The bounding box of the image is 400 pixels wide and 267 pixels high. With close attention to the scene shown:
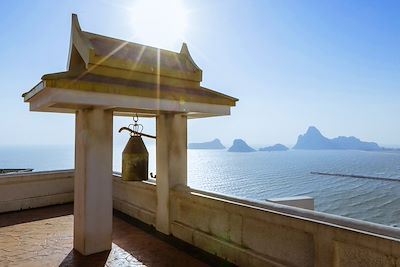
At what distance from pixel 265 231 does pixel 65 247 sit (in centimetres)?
404

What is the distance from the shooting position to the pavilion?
472cm

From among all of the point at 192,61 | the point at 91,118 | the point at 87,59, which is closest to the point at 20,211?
the point at 91,118

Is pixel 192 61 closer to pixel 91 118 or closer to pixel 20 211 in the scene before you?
pixel 91 118

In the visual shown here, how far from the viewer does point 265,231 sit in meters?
4.48

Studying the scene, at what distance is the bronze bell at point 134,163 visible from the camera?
5234 mm

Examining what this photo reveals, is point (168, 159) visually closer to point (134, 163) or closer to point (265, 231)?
point (134, 163)

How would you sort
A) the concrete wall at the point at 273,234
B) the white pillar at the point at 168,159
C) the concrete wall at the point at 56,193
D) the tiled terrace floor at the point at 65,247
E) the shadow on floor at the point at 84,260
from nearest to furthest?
the concrete wall at the point at 273,234 → the shadow on floor at the point at 84,260 → the tiled terrace floor at the point at 65,247 → the white pillar at the point at 168,159 → the concrete wall at the point at 56,193

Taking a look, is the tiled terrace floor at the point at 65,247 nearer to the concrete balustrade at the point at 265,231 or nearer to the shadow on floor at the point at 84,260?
the shadow on floor at the point at 84,260

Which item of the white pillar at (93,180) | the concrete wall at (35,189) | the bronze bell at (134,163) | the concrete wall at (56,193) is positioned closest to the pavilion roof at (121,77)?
the white pillar at (93,180)

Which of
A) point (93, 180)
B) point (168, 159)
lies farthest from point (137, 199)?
point (93, 180)

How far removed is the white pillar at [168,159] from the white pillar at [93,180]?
4.27 feet

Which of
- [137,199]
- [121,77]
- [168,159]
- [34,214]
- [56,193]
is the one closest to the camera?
[121,77]

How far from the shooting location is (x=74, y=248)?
577cm

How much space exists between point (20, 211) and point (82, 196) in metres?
4.48
